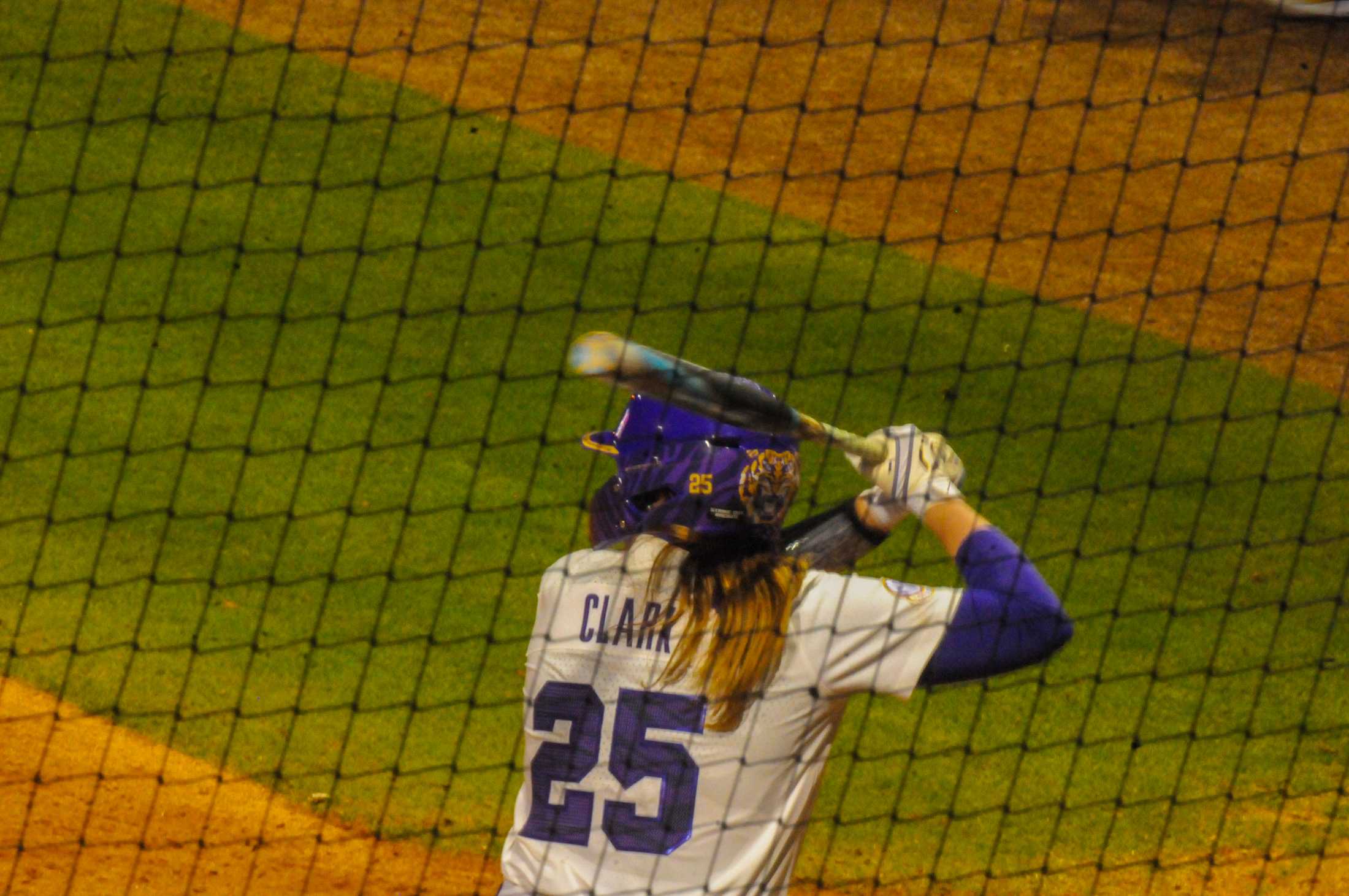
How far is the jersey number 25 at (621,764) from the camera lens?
282 centimetres

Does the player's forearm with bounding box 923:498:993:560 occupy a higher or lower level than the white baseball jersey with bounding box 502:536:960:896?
higher

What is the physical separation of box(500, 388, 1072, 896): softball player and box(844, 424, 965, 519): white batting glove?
0.10m

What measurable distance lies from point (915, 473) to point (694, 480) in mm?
413

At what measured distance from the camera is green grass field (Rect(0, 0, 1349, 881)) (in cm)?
581

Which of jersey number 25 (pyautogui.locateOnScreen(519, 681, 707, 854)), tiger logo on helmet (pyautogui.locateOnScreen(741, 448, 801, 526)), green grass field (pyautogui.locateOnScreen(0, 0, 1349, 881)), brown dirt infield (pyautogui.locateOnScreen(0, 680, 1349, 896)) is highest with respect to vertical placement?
tiger logo on helmet (pyautogui.locateOnScreen(741, 448, 801, 526))

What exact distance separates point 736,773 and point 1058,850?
2994 millimetres

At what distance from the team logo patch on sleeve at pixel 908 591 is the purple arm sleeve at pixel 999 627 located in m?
0.06

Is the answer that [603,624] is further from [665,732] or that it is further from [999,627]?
[999,627]

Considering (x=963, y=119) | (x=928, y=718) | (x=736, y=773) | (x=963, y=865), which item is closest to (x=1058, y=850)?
(x=963, y=865)

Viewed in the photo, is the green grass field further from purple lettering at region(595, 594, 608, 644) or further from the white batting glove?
purple lettering at region(595, 594, 608, 644)

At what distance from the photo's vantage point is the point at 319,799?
541cm

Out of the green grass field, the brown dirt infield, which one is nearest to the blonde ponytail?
the brown dirt infield

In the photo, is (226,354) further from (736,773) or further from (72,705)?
(736,773)

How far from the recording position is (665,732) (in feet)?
9.23
